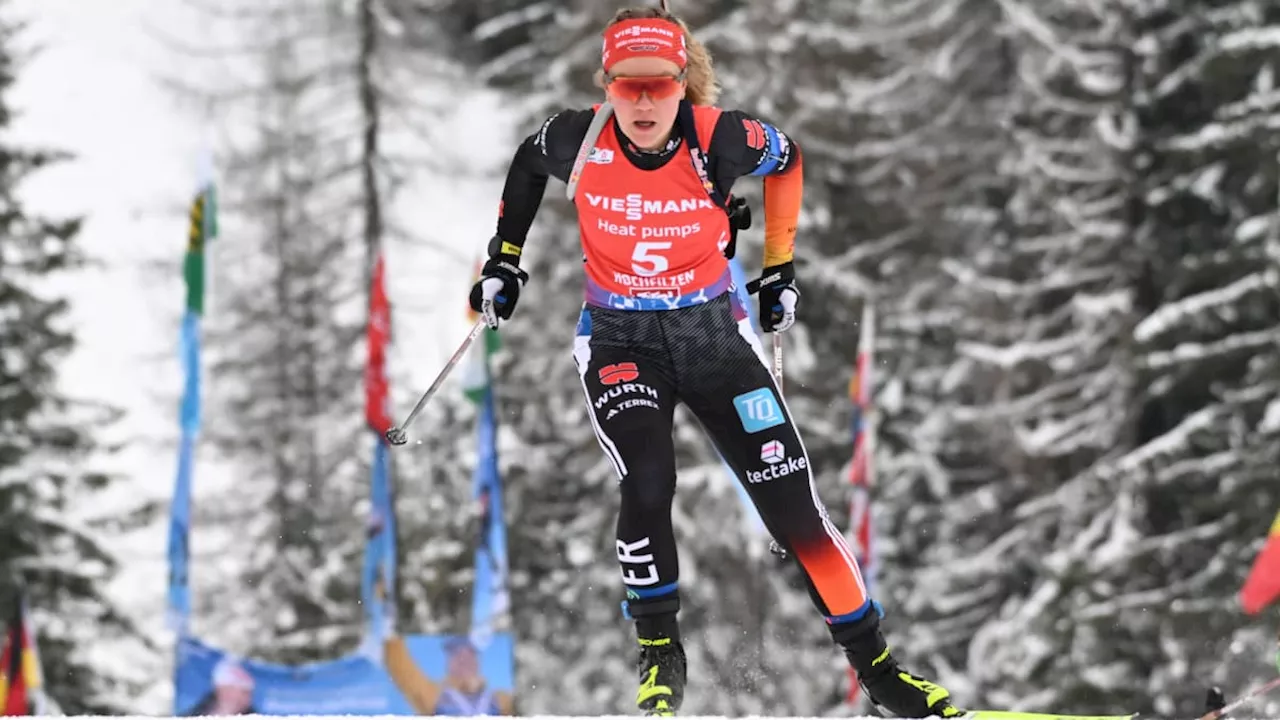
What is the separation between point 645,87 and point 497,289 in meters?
0.97

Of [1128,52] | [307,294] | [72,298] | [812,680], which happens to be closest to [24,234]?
[72,298]

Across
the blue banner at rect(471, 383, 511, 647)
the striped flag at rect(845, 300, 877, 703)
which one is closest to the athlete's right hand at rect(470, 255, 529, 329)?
the blue banner at rect(471, 383, 511, 647)

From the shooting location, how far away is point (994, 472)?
2481 cm

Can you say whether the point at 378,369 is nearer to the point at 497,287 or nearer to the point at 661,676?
the point at 497,287

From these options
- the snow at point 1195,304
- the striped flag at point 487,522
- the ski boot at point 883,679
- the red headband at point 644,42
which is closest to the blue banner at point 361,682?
the striped flag at point 487,522

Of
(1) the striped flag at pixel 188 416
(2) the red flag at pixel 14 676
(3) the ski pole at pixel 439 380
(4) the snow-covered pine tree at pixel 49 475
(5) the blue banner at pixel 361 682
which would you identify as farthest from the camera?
(4) the snow-covered pine tree at pixel 49 475

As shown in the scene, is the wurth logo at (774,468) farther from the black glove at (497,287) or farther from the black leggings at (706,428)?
the black glove at (497,287)

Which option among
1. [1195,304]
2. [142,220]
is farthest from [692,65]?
[142,220]

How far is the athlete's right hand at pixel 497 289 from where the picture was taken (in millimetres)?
6156

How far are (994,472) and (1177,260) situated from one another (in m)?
4.02

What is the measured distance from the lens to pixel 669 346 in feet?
19.6

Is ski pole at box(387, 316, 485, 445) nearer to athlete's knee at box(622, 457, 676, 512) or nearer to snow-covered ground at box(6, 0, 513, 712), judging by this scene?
athlete's knee at box(622, 457, 676, 512)

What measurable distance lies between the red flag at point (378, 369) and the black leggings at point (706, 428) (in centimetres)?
1229

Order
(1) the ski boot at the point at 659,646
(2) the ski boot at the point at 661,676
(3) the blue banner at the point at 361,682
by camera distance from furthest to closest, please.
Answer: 1. (3) the blue banner at the point at 361,682
2. (1) the ski boot at the point at 659,646
3. (2) the ski boot at the point at 661,676
